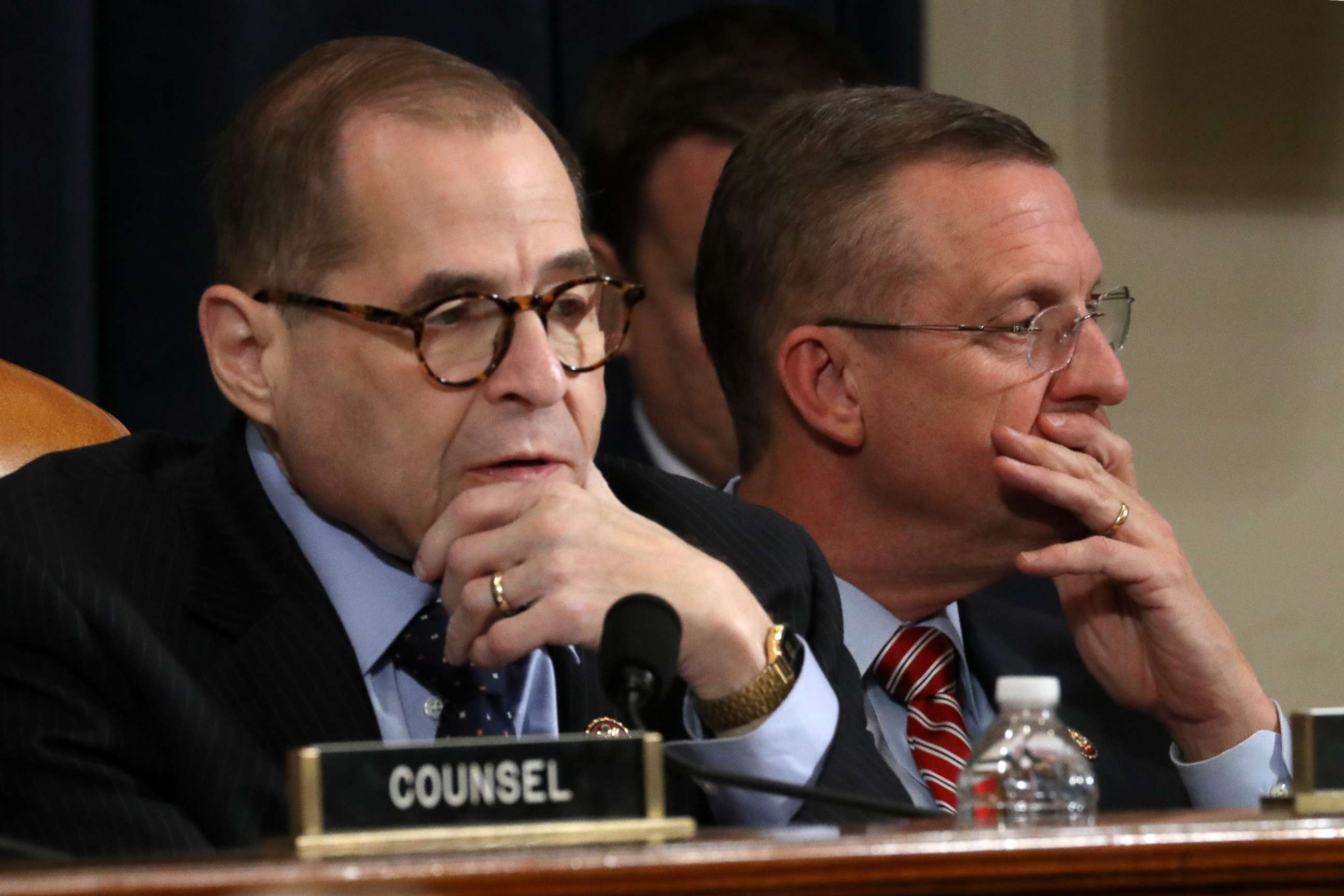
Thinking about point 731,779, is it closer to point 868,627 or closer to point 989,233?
point 868,627

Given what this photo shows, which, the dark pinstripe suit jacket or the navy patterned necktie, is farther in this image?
the navy patterned necktie

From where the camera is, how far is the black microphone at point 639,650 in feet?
3.86

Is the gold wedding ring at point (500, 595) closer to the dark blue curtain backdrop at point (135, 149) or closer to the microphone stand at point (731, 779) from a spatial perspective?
the microphone stand at point (731, 779)

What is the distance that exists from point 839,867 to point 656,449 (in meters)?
2.17

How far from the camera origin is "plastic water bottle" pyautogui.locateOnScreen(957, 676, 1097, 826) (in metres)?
1.24

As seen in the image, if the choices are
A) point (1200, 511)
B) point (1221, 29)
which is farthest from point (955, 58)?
point (1200, 511)

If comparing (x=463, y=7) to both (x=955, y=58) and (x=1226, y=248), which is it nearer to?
(x=955, y=58)

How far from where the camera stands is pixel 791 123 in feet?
7.43

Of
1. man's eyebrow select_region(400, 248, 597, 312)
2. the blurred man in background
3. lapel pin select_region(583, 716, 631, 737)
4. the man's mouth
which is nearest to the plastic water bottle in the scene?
lapel pin select_region(583, 716, 631, 737)

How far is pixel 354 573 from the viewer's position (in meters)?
1.63

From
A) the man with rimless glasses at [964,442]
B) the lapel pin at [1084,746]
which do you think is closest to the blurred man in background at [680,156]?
the man with rimless glasses at [964,442]

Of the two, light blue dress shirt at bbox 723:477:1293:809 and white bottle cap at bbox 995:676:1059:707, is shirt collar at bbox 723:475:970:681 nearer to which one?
light blue dress shirt at bbox 723:477:1293:809

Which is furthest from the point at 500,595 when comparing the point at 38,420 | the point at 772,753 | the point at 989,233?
the point at 989,233

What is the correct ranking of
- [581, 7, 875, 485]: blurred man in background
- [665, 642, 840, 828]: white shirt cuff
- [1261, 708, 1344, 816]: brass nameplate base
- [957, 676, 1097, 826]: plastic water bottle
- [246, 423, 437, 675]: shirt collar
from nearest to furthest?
1. [1261, 708, 1344, 816]: brass nameplate base
2. [957, 676, 1097, 826]: plastic water bottle
3. [665, 642, 840, 828]: white shirt cuff
4. [246, 423, 437, 675]: shirt collar
5. [581, 7, 875, 485]: blurred man in background
